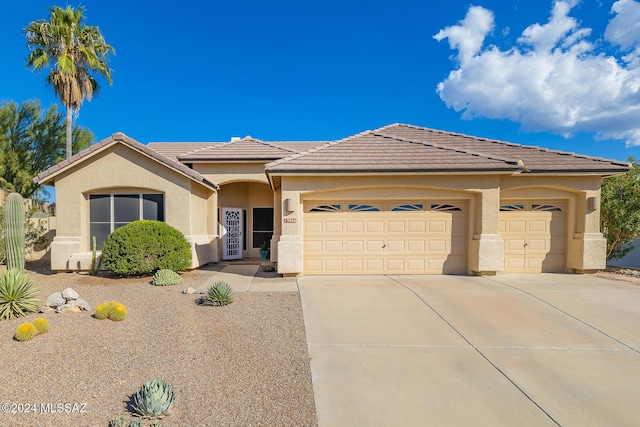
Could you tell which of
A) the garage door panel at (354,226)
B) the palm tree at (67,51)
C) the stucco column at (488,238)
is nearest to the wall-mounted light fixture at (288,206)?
the garage door panel at (354,226)

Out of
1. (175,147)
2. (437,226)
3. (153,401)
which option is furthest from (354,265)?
(175,147)

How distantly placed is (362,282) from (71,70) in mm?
17928

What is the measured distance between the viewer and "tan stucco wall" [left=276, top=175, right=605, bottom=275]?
9344 mm

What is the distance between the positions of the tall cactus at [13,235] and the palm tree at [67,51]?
8.96 meters

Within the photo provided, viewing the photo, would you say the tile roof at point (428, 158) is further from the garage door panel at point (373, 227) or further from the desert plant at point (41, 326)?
the desert plant at point (41, 326)

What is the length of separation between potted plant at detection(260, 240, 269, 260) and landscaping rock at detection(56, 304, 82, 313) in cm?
899

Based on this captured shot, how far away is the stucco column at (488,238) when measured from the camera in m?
9.34

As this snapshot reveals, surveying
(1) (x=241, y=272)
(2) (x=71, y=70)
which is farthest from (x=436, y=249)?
(2) (x=71, y=70)

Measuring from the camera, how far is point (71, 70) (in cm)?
1550

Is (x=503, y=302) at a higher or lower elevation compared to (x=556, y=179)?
lower

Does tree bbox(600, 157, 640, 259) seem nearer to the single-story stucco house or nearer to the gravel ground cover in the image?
the single-story stucco house

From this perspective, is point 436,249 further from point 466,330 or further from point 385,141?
point 466,330

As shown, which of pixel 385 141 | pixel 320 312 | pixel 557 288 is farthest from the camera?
pixel 385 141

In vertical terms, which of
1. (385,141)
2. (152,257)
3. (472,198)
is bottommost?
(152,257)
